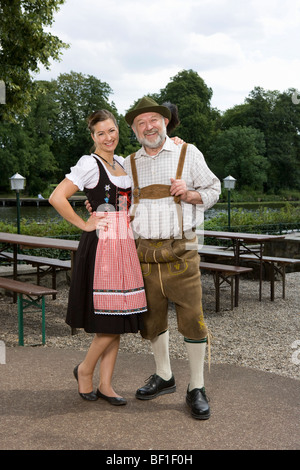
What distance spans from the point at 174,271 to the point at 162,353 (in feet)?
2.26

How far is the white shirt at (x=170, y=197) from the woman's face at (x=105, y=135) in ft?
0.85

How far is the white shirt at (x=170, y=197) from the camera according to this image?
11.6ft

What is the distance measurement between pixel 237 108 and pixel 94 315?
214 feet

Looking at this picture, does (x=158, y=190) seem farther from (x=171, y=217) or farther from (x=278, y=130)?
(x=278, y=130)

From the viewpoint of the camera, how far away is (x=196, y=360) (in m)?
3.64

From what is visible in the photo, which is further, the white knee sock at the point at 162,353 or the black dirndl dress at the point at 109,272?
the white knee sock at the point at 162,353

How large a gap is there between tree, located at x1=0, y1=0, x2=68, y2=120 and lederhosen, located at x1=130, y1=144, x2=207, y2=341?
35.6ft

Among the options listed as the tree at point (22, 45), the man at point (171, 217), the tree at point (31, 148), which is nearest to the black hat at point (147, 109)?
the man at point (171, 217)

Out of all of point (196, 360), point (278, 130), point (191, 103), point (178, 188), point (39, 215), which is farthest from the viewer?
point (278, 130)

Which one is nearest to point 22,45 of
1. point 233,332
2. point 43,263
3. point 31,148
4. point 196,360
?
point 43,263

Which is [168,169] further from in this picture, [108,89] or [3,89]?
[108,89]

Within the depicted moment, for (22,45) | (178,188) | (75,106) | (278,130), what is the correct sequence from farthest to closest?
(278,130)
(75,106)
(22,45)
(178,188)

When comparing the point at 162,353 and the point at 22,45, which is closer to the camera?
the point at 162,353

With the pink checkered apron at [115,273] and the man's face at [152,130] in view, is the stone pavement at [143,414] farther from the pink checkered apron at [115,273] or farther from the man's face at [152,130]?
the man's face at [152,130]
